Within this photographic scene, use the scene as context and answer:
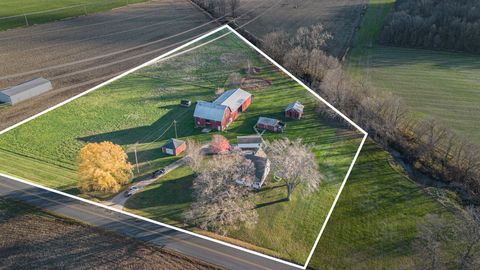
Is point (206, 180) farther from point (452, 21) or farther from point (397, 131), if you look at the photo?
point (452, 21)

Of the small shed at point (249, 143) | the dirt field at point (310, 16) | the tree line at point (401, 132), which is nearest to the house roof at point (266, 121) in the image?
the small shed at point (249, 143)

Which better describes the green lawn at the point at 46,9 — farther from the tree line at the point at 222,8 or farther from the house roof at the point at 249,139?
the house roof at the point at 249,139

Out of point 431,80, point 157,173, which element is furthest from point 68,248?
point 431,80

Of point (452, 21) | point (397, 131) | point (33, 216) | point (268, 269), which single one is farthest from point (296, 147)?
point (452, 21)

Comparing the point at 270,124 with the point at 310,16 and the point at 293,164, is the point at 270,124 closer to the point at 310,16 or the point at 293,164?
the point at 293,164

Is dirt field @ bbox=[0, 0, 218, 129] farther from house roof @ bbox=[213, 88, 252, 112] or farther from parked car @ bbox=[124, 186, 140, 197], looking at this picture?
parked car @ bbox=[124, 186, 140, 197]

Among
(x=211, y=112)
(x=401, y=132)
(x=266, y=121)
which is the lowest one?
(x=401, y=132)
